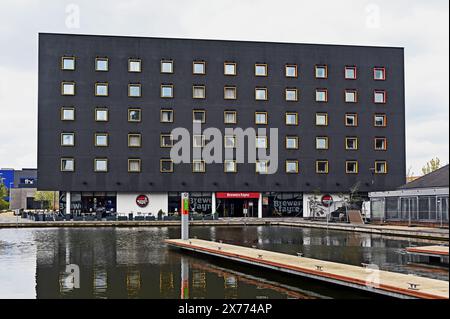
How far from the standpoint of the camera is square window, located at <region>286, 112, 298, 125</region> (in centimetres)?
6469

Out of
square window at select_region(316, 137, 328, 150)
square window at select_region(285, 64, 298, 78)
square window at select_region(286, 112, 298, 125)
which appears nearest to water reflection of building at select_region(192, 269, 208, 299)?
square window at select_region(286, 112, 298, 125)

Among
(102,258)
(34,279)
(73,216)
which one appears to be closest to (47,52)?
(73,216)

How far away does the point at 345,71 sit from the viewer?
66.5 m

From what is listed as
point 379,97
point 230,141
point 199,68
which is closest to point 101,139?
point 199,68

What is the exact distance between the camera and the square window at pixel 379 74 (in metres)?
67.0

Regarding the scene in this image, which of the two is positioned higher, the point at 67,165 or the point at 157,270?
the point at 67,165

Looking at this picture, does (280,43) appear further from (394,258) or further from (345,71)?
(394,258)

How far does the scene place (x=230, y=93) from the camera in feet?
210

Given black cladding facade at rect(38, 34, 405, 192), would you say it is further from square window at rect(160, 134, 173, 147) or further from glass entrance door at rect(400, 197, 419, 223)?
glass entrance door at rect(400, 197, 419, 223)

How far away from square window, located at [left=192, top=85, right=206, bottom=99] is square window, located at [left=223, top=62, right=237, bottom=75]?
310 cm

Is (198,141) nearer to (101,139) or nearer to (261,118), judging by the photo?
(261,118)

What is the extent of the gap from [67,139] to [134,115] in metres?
7.51

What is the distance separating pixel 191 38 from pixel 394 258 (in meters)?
46.1

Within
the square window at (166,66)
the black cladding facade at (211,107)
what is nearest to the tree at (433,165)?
the black cladding facade at (211,107)
